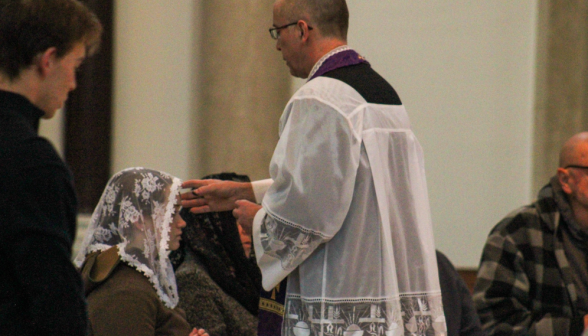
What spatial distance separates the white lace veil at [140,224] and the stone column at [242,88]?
2.13 meters

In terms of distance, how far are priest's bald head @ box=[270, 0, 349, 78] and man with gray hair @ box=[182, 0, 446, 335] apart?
0.35ft

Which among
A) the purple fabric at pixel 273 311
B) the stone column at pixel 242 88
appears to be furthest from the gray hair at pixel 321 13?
the stone column at pixel 242 88

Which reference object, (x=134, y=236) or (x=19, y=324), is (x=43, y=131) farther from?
(x=19, y=324)

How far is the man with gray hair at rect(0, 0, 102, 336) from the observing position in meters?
1.53

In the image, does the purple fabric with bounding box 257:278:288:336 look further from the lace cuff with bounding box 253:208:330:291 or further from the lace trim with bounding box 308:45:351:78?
the lace trim with bounding box 308:45:351:78

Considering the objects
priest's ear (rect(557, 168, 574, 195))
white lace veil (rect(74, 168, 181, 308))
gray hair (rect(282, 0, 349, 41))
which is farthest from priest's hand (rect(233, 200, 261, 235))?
priest's ear (rect(557, 168, 574, 195))

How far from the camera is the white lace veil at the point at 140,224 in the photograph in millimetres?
2939

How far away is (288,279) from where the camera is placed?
254cm

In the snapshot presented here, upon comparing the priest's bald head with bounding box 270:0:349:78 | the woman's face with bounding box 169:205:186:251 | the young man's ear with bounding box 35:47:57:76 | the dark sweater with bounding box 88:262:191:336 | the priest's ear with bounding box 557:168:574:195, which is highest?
the priest's bald head with bounding box 270:0:349:78

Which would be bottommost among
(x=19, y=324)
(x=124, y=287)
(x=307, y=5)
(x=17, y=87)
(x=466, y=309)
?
(x=466, y=309)

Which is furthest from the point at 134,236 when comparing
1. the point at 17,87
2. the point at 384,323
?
the point at 17,87

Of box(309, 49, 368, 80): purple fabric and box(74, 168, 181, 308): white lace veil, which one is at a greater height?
box(309, 49, 368, 80): purple fabric

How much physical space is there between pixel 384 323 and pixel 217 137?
10.1 ft

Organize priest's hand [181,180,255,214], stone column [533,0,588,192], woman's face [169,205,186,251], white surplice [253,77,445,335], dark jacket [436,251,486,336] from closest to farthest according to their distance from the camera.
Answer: white surplice [253,77,445,335]
priest's hand [181,180,255,214]
woman's face [169,205,186,251]
dark jacket [436,251,486,336]
stone column [533,0,588,192]
